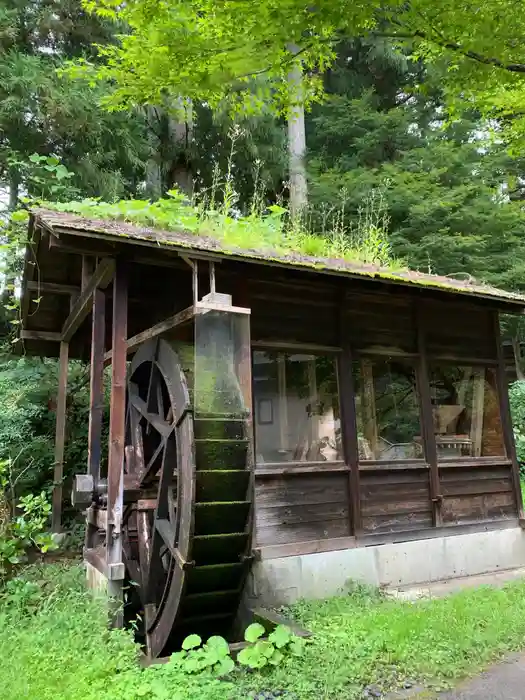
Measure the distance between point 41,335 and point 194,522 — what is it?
4.46m

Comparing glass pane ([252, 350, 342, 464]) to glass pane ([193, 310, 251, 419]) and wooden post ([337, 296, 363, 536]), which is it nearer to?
wooden post ([337, 296, 363, 536])

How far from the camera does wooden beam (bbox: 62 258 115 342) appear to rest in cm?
516

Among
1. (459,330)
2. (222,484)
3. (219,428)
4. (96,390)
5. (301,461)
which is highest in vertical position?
(459,330)

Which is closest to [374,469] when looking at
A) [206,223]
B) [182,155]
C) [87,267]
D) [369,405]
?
[369,405]

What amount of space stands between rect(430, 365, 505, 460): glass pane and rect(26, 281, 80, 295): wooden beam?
14.8ft

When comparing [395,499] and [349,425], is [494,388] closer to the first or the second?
[395,499]

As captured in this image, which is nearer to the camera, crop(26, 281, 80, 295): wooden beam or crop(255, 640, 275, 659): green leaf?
crop(255, 640, 275, 659): green leaf

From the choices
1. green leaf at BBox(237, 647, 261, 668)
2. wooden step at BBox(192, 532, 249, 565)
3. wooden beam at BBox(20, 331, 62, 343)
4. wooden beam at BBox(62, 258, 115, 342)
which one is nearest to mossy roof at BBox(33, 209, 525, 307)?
wooden beam at BBox(62, 258, 115, 342)

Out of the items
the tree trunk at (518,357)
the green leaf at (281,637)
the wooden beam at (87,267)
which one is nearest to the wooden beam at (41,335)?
the wooden beam at (87,267)

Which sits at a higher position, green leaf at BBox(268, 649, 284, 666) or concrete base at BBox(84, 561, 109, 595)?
concrete base at BBox(84, 561, 109, 595)

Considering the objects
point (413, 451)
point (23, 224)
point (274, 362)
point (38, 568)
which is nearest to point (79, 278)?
point (23, 224)

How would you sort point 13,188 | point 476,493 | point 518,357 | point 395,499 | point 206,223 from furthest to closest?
point 518,357, point 13,188, point 476,493, point 395,499, point 206,223

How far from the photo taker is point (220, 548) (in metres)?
4.68

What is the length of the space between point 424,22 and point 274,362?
3.39 metres
